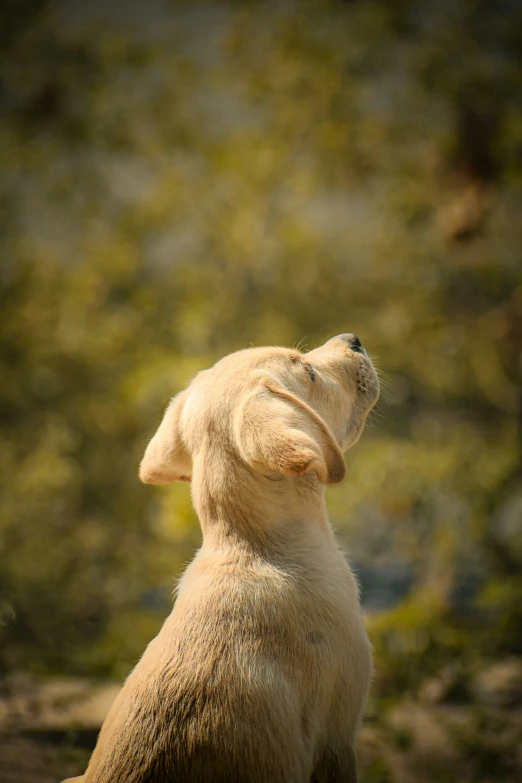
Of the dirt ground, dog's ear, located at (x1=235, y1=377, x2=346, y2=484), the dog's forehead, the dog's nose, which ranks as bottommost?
the dirt ground

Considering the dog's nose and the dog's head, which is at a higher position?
the dog's nose

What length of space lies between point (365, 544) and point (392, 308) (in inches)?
85.7

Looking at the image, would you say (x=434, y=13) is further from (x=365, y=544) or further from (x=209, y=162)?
(x=365, y=544)

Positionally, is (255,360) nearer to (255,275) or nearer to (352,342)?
(352,342)

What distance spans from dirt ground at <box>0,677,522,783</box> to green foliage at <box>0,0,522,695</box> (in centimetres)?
63

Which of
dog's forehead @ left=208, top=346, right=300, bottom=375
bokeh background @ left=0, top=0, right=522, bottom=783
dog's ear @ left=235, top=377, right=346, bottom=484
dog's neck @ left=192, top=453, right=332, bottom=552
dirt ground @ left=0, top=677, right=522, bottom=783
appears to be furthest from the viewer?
bokeh background @ left=0, top=0, right=522, bottom=783

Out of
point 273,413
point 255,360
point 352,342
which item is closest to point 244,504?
point 273,413

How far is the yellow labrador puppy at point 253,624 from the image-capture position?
170cm

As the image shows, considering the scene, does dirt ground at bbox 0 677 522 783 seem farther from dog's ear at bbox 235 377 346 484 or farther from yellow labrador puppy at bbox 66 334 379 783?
dog's ear at bbox 235 377 346 484

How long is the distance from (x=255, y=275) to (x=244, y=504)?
5.49 metres

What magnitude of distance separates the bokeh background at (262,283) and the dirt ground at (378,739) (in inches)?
6.8

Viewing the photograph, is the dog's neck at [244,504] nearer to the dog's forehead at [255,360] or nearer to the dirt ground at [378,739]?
the dog's forehead at [255,360]

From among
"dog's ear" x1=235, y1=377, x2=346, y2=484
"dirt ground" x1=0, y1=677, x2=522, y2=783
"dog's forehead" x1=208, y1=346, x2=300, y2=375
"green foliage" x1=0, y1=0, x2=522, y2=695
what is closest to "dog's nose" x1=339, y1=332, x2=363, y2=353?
"dog's forehead" x1=208, y1=346, x2=300, y2=375

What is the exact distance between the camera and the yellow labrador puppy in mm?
1701
